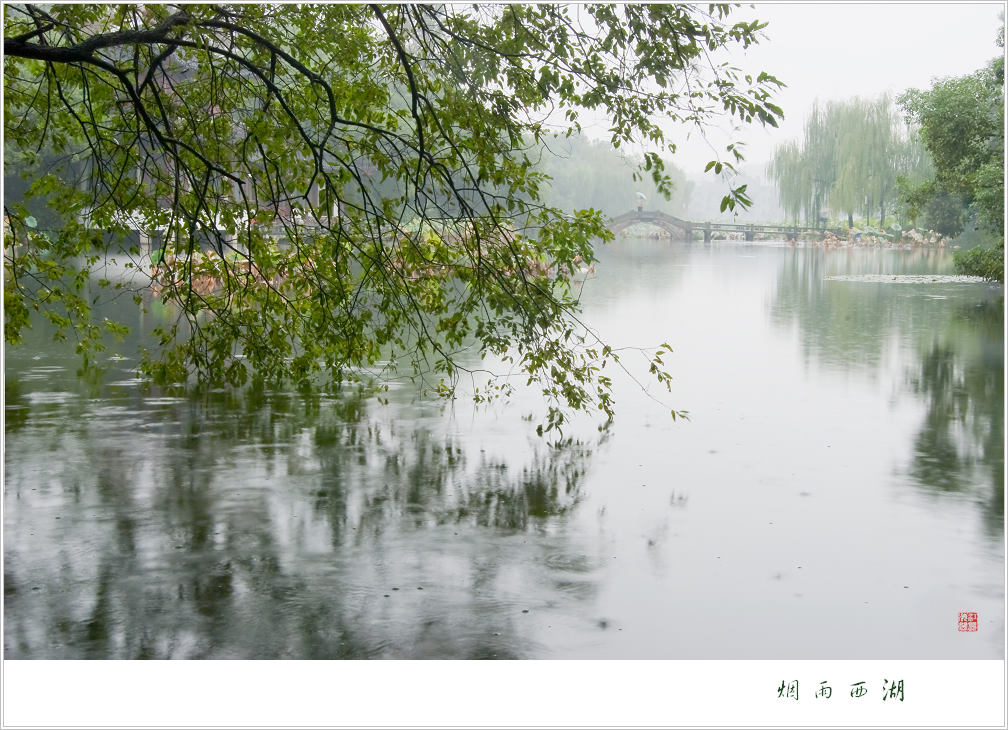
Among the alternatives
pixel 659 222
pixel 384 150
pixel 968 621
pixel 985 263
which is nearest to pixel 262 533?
pixel 384 150

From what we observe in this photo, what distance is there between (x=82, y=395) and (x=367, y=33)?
6181mm

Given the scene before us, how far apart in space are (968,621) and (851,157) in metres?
42.0

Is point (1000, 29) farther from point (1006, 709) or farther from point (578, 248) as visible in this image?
point (1006, 709)

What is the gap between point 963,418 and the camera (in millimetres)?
12617

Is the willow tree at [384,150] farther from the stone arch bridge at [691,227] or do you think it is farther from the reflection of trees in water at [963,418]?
the stone arch bridge at [691,227]

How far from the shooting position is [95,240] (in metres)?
8.18

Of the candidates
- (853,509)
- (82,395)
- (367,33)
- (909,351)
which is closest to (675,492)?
(853,509)

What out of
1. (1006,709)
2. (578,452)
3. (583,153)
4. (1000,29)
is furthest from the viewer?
(583,153)

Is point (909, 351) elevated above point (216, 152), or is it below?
below

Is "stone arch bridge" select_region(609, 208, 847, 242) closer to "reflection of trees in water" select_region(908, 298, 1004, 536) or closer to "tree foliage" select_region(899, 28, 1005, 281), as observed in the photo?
"tree foliage" select_region(899, 28, 1005, 281)

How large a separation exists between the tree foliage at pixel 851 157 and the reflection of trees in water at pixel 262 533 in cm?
3766

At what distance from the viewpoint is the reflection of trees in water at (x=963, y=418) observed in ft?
31.0

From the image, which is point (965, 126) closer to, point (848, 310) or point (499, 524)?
point (848, 310)

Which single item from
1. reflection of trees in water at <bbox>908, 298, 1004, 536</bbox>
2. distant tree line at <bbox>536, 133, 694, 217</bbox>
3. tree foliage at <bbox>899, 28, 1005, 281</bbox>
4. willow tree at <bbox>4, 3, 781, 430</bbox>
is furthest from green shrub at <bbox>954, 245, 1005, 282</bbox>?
distant tree line at <bbox>536, 133, 694, 217</bbox>
